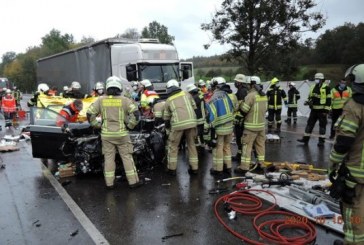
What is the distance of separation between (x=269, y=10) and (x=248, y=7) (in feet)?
3.37

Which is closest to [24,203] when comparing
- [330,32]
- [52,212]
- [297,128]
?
[52,212]

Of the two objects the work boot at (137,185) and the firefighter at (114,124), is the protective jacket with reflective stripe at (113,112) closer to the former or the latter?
the firefighter at (114,124)

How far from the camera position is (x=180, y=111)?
258 inches

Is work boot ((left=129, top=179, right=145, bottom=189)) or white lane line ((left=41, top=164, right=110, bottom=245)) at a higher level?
work boot ((left=129, top=179, right=145, bottom=189))

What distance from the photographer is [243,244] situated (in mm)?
4070

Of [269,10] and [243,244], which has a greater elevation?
[269,10]

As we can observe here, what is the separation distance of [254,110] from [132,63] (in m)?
7.96

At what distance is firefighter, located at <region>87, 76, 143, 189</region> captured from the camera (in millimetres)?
5977

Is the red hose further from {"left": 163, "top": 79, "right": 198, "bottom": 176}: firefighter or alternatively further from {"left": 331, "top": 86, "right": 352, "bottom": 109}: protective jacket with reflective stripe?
{"left": 331, "top": 86, "right": 352, "bottom": 109}: protective jacket with reflective stripe

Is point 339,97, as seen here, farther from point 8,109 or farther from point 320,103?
point 8,109

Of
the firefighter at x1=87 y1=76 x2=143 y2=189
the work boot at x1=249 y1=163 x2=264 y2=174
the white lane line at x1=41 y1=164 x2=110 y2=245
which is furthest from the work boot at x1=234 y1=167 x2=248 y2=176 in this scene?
the white lane line at x1=41 y1=164 x2=110 y2=245

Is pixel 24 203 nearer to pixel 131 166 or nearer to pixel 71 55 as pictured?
pixel 131 166

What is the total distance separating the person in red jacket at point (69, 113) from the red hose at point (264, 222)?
12.3 ft

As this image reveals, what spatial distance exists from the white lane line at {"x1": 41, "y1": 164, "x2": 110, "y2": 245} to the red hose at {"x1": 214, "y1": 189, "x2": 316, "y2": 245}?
1.58 m
